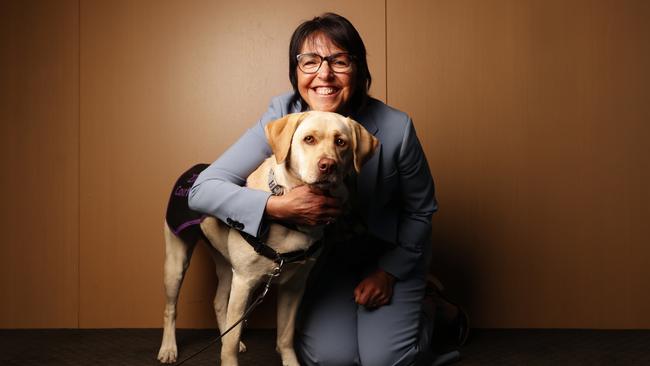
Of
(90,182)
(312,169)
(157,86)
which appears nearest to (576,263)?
(312,169)

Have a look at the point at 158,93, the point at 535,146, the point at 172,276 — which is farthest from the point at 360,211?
the point at 158,93

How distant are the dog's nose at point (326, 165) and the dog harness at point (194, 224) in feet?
0.89

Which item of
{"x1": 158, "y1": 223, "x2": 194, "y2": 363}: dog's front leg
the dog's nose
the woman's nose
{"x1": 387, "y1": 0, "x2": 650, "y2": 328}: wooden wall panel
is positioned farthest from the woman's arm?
{"x1": 387, "y1": 0, "x2": 650, "y2": 328}: wooden wall panel

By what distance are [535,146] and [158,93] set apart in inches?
82.5

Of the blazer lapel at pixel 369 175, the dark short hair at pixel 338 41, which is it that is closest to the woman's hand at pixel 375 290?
the blazer lapel at pixel 369 175

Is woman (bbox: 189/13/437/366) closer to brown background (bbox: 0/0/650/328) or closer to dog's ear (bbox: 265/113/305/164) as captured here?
dog's ear (bbox: 265/113/305/164)

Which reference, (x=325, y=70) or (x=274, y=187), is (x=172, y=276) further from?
(x=325, y=70)

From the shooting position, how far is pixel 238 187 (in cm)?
211

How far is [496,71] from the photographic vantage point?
10.7ft

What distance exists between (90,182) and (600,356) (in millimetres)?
2775

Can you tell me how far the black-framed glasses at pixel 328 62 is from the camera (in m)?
2.27

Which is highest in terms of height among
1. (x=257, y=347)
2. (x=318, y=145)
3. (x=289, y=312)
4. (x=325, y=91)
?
(x=325, y=91)

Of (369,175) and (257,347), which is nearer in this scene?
(369,175)

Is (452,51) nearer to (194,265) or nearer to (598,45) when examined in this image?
(598,45)
